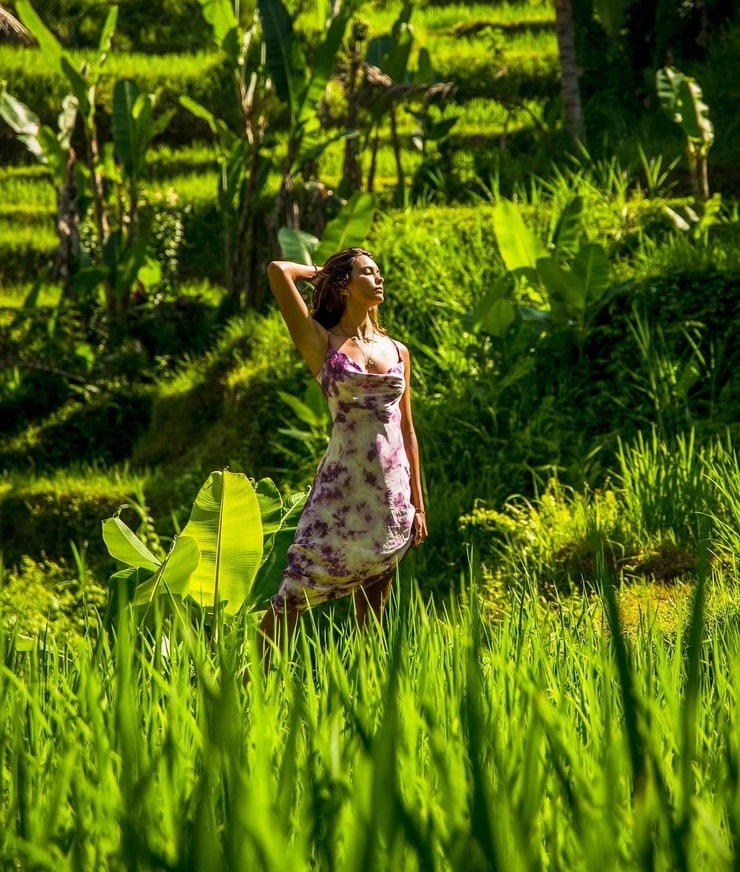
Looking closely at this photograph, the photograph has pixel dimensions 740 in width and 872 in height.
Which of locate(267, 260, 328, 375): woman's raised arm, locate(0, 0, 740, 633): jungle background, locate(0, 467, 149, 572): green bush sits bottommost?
locate(0, 467, 149, 572): green bush

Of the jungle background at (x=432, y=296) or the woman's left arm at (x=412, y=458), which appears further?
the jungle background at (x=432, y=296)

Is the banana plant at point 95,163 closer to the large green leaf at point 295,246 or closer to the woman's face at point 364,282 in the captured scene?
the large green leaf at point 295,246

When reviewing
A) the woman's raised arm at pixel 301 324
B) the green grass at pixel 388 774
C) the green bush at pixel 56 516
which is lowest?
the green bush at pixel 56 516

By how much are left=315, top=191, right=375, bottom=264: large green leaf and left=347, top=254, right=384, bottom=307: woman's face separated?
2673mm

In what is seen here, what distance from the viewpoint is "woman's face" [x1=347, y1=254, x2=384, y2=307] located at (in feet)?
10.3

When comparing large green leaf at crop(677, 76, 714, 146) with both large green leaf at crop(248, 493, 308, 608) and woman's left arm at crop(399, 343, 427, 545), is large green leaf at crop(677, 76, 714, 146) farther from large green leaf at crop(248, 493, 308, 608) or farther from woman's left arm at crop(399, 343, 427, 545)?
large green leaf at crop(248, 493, 308, 608)

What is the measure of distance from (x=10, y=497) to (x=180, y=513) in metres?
1.32

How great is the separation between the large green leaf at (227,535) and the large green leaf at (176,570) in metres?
0.09

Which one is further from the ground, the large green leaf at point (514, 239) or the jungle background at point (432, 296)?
the large green leaf at point (514, 239)

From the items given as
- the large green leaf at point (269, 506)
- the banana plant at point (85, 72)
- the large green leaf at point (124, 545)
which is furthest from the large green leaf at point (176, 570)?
the banana plant at point (85, 72)

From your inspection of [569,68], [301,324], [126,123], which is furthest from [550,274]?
[126,123]

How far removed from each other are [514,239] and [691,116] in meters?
1.29

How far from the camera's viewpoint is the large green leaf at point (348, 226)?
5785mm

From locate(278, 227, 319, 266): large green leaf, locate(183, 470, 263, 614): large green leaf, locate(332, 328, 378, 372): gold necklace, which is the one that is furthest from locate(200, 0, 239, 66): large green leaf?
locate(183, 470, 263, 614): large green leaf
